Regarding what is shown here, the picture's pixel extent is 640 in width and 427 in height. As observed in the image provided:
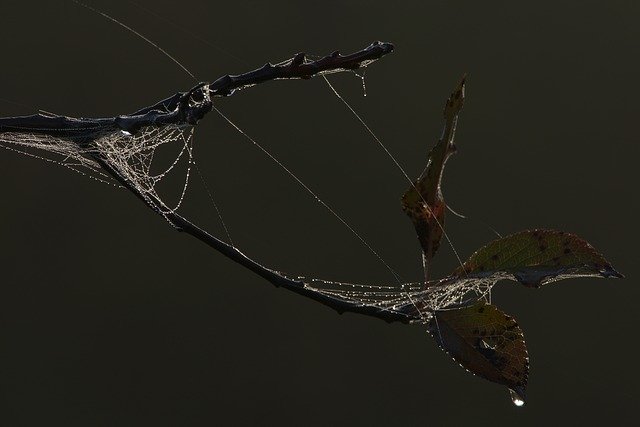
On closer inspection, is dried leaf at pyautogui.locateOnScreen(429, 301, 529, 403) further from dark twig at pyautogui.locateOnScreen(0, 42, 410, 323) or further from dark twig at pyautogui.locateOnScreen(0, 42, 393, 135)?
dark twig at pyautogui.locateOnScreen(0, 42, 393, 135)

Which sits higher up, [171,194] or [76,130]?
[171,194]

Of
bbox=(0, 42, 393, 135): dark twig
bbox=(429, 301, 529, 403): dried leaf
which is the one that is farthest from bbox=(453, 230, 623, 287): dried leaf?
bbox=(0, 42, 393, 135): dark twig

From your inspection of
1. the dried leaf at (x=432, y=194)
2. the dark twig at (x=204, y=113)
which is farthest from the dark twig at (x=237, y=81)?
the dried leaf at (x=432, y=194)

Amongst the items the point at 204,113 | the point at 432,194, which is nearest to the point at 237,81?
the point at 204,113

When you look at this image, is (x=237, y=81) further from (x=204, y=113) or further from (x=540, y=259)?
(x=540, y=259)

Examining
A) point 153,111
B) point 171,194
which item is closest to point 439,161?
Answer: point 153,111

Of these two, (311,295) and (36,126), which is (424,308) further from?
(36,126)
